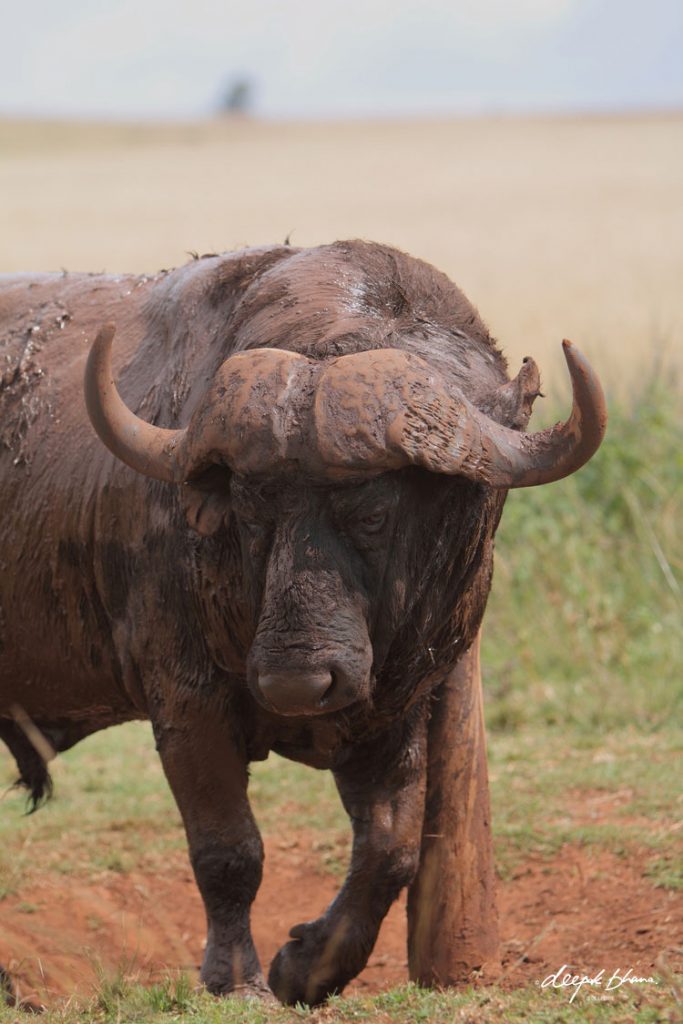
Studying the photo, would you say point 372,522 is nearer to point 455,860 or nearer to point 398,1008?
point 398,1008

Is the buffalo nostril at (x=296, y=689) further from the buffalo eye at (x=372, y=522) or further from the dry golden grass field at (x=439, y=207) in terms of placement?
the dry golden grass field at (x=439, y=207)

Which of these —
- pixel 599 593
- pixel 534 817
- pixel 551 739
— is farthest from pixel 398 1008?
pixel 599 593

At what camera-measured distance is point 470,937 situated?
5176 millimetres

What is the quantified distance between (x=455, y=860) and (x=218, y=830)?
98cm

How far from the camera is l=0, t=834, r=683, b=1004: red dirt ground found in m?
5.48

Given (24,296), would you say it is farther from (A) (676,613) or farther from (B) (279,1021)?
(A) (676,613)

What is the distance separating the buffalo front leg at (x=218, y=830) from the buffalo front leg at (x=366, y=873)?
0.33 meters

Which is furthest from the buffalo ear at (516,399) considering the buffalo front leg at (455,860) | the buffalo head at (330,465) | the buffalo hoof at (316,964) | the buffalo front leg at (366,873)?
the buffalo hoof at (316,964)

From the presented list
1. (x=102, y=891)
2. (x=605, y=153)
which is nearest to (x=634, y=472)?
(x=102, y=891)

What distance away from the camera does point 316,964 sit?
4930 mm

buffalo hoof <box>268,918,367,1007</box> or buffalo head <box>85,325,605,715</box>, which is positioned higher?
buffalo head <box>85,325,605,715</box>

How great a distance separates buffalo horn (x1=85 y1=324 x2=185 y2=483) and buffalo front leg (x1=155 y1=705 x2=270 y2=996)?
2.77 feet

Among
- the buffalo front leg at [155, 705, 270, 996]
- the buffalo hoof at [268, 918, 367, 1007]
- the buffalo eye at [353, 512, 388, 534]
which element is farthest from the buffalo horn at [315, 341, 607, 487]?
the buffalo hoof at [268, 918, 367, 1007]

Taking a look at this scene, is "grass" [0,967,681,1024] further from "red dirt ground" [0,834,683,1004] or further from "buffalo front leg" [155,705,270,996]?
"red dirt ground" [0,834,683,1004]
